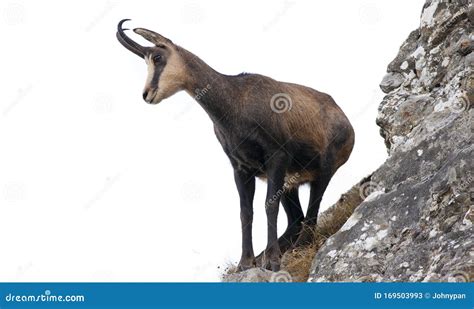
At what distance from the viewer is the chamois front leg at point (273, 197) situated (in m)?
12.6

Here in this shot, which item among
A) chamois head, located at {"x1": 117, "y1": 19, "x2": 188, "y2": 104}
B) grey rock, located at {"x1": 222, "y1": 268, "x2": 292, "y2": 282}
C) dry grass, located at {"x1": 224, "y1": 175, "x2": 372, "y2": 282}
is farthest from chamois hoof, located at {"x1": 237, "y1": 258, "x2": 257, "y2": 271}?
chamois head, located at {"x1": 117, "y1": 19, "x2": 188, "y2": 104}

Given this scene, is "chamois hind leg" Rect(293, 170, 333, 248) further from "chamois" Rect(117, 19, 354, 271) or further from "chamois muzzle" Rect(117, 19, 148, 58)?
"chamois muzzle" Rect(117, 19, 148, 58)

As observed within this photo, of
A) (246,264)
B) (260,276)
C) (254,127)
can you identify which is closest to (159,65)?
(254,127)

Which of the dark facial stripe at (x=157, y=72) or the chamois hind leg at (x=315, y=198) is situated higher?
the dark facial stripe at (x=157, y=72)

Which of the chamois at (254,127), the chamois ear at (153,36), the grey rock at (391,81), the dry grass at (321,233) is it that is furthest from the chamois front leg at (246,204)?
the grey rock at (391,81)

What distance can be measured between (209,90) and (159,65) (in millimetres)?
781

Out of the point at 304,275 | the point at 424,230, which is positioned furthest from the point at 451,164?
the point at 304,275

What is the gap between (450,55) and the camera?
503 inches

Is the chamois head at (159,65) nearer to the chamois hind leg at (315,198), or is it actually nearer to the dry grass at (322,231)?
the chamois hind leg at (315,198)

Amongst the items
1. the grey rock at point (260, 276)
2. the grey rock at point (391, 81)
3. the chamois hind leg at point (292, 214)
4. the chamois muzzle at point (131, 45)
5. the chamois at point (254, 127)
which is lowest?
the grey rock at point (260, 276)

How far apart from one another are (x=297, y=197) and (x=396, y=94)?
2155 millimetres

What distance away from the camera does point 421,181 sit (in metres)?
10.7

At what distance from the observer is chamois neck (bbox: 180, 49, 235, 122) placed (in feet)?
42.1

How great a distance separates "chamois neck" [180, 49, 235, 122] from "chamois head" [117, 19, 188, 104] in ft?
0.42
